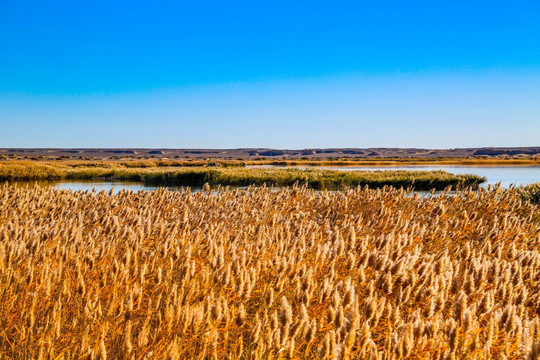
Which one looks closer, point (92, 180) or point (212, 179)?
point (212, 179)

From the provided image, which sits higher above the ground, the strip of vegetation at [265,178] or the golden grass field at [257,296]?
the golden grass field at [257,296]

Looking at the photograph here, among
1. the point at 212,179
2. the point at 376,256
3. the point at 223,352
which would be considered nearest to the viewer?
the point at 223,352

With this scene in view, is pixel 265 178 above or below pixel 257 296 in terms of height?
below

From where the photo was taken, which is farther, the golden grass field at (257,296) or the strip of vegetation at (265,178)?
the strip of vegetation at (265,178)

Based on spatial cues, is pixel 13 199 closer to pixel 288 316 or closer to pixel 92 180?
pixel 288 316

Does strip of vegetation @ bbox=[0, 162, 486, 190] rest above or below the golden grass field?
below

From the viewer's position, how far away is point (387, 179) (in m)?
29.9

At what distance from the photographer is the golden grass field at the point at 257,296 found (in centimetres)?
238

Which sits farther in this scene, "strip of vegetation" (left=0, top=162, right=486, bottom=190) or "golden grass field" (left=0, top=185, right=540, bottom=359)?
"strip of vegetation" (left=0, top=162, right=486, bottom=190)

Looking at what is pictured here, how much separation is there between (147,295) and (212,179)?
1139 inches

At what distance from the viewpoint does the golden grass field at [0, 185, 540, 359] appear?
2.38 meters

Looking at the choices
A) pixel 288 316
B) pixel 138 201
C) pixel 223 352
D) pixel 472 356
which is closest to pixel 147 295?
pixel 223 352

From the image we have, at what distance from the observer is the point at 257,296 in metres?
3.90

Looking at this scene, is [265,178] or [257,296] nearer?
[257,296]
